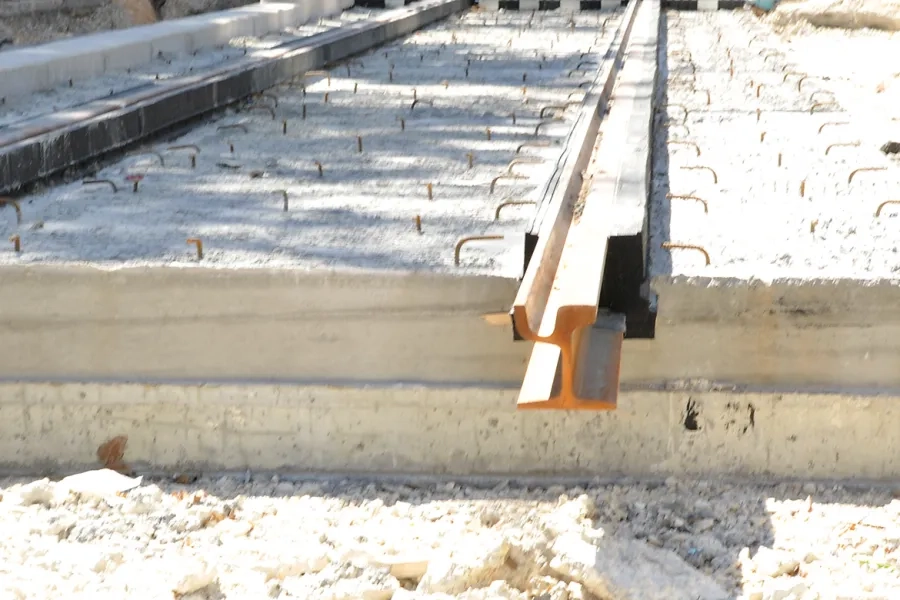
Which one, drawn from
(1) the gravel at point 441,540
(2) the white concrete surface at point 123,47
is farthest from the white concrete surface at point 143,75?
(1) the gravel at point 441,540

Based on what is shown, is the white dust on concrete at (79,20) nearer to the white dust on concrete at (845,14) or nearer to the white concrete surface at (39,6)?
the white concrete surface at (39,6)

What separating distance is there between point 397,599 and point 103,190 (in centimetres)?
321

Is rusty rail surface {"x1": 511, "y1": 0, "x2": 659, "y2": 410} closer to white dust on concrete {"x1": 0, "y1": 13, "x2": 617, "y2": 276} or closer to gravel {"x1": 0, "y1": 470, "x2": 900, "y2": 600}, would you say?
white dust on concrete {"x1": 0, "y1": 13, "x2": 617, "y2": 276}

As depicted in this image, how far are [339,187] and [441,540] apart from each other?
265cm

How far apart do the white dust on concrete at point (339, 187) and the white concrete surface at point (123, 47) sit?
1.22 meters

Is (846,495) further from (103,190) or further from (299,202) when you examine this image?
(103,190)

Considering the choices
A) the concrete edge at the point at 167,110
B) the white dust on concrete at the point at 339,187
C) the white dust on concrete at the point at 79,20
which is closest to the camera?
the white dust on concrete at the point at 339,187

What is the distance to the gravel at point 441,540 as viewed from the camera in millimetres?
3373

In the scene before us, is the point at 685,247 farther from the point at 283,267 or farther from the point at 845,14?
the point at 845,14

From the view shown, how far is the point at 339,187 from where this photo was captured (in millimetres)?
5945

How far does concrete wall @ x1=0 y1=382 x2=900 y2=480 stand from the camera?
165 inches

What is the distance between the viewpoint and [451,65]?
35.1ft

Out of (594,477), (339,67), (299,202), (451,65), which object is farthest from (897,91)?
(594,477)

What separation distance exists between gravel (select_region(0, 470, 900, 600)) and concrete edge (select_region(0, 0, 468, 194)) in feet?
7.88
